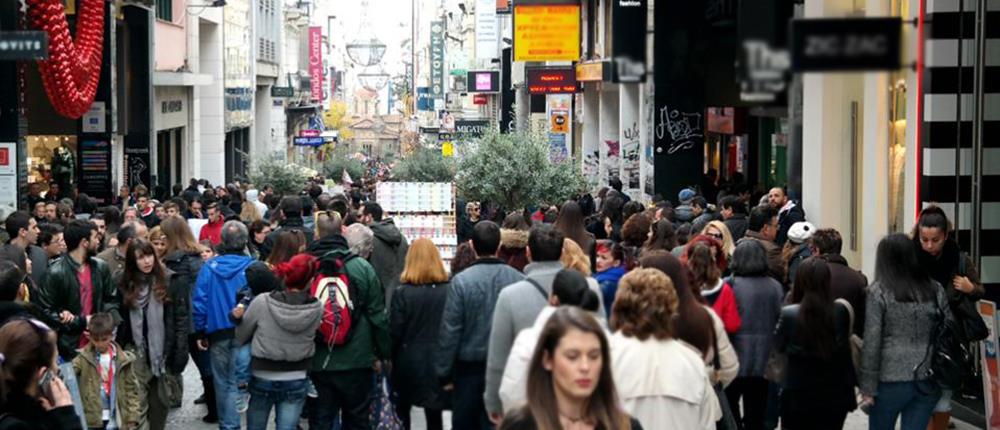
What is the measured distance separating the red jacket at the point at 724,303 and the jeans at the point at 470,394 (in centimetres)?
140

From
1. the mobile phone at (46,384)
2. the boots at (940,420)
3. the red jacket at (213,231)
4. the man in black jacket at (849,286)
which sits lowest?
the boots at (940,420)

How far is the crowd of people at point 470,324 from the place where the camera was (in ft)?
22.6

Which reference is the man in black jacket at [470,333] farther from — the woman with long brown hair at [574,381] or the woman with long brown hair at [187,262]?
the woman with long brown hair at [574,381]

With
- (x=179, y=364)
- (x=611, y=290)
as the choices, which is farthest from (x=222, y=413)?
(x=611, y=290)

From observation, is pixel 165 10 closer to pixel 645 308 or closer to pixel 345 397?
pixel 345 397

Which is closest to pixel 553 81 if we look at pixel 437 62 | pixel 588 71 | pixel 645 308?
pixel 588 71

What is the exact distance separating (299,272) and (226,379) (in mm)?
1892

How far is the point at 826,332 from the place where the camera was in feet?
28.2

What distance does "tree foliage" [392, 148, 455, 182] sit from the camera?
39438 mm

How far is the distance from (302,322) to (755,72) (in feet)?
21.2

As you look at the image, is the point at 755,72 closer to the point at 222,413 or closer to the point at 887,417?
the point at 887,417

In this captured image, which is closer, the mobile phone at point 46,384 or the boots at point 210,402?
the mobile phone at point 46,384

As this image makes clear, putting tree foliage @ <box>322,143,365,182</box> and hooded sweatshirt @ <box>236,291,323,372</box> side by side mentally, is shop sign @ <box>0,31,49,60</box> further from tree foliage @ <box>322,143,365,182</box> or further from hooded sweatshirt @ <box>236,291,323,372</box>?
tree foliage @ <box>322,143,365,182</box>

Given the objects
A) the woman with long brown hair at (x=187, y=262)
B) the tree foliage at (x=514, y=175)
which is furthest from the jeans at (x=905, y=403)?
the tree foliage at (x=514, y=175)
